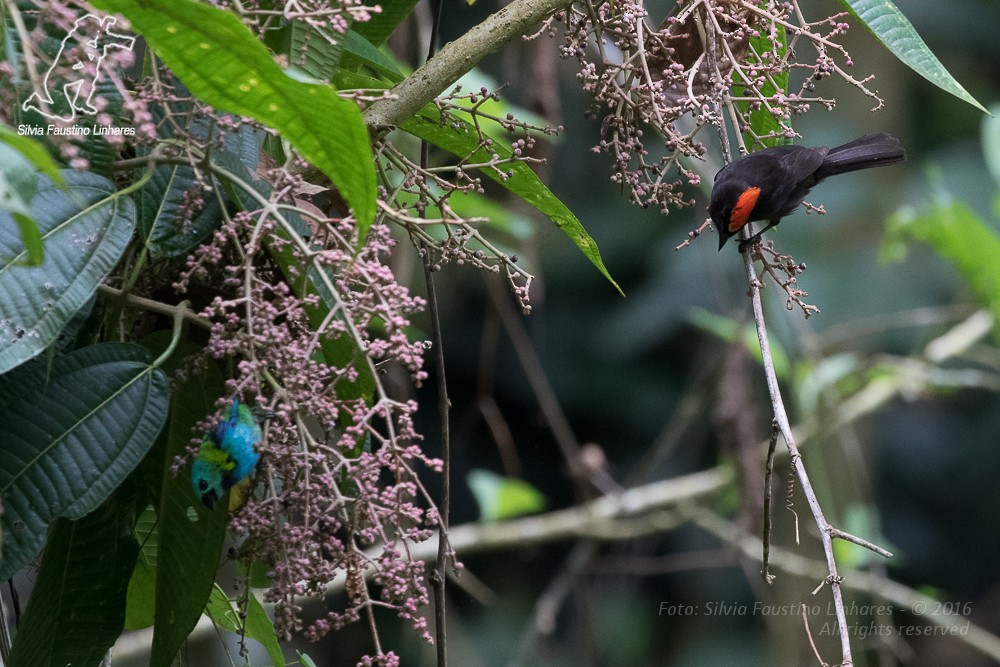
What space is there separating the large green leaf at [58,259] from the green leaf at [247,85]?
0.59 feet

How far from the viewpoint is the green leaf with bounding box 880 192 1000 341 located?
330 cm

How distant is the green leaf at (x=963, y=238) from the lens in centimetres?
330

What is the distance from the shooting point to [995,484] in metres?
6.57

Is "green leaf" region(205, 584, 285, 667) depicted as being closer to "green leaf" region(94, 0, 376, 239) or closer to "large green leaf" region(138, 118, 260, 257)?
"large green leaf" region(138, 118, 260, 257)

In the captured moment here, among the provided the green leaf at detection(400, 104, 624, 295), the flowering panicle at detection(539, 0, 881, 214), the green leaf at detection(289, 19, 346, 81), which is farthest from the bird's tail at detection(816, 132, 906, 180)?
the green leaf at detection(289, 19, 346, 81)

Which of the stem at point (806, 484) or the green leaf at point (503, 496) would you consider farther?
the green leaf at point (503, 496)

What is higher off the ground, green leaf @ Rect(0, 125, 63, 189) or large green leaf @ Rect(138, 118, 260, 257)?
green leaf @ Rect(0, 125, 63, 189)

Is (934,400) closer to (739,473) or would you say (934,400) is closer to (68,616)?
(739,473)

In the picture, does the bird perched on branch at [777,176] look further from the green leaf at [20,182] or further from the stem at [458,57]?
the green leaf at [20,182]

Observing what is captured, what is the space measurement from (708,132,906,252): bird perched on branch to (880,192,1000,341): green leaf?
1.09 metres

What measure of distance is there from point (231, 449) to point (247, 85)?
0.41 metres

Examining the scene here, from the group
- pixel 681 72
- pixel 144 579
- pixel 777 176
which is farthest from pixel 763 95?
pixel 144 579

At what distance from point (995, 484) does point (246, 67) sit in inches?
266

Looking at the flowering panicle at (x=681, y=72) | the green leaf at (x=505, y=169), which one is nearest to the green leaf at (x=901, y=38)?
the flowering panicle at (x=681, y=72)
